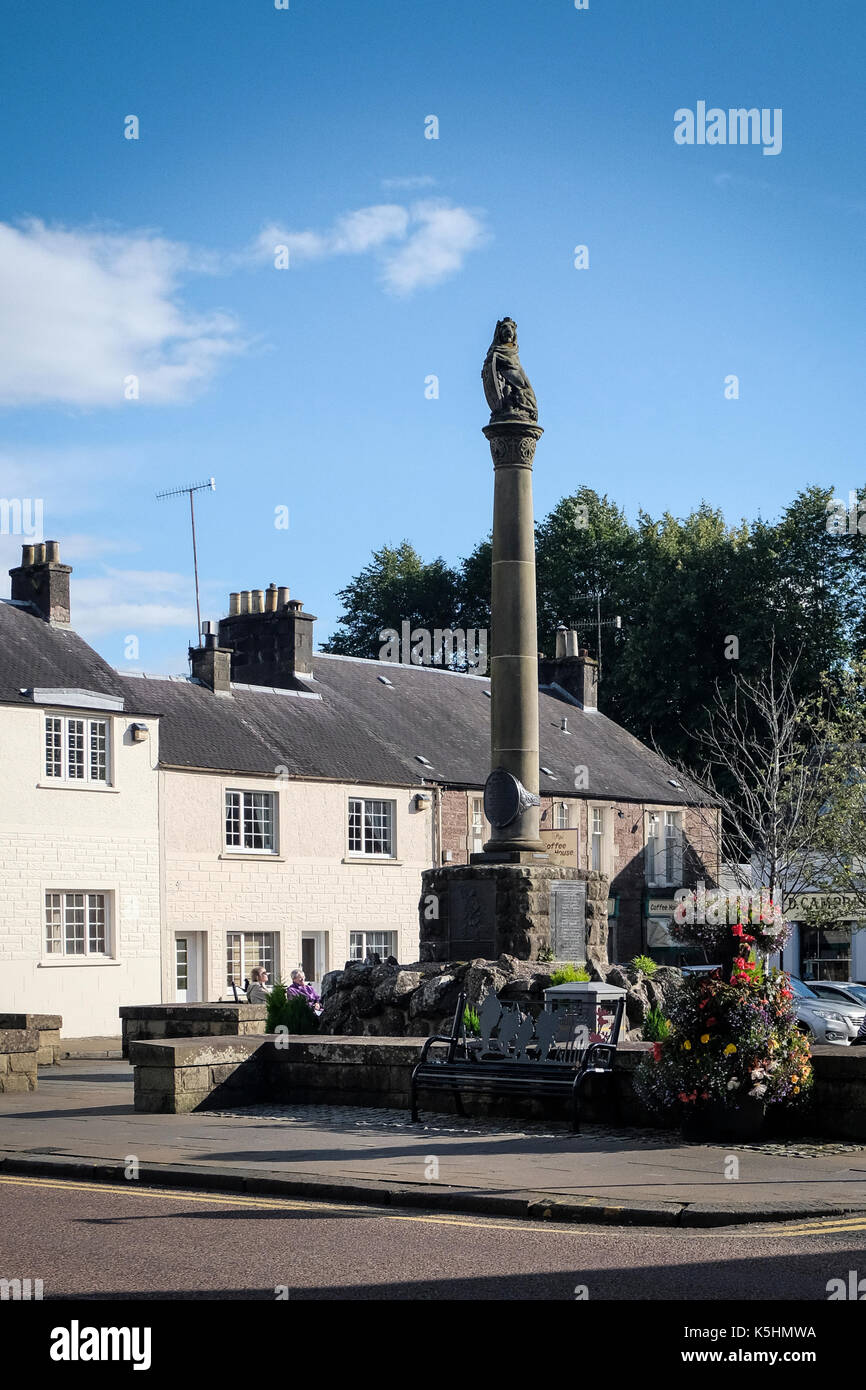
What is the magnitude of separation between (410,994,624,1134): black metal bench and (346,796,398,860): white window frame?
22275 millimetres

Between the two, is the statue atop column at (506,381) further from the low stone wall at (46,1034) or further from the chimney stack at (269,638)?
the chimney stack at (269,638)

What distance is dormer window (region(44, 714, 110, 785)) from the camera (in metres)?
31.3

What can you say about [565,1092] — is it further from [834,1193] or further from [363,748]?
[363,748]

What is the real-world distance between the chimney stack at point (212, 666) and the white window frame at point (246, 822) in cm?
284

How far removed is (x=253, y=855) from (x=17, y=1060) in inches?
654

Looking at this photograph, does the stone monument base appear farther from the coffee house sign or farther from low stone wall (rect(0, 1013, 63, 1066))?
the coffee house sign

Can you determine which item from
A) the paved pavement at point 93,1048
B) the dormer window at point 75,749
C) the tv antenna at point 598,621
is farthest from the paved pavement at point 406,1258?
the tv antenna at point 598,621

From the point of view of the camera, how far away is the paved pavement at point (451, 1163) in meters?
9.71

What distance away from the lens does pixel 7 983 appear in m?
29.7

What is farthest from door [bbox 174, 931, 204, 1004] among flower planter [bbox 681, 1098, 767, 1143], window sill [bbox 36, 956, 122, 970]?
flower planter [bbox 681, 1098, 767, 1143]

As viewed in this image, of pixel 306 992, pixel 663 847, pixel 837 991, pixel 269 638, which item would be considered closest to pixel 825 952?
pixel 663 847
